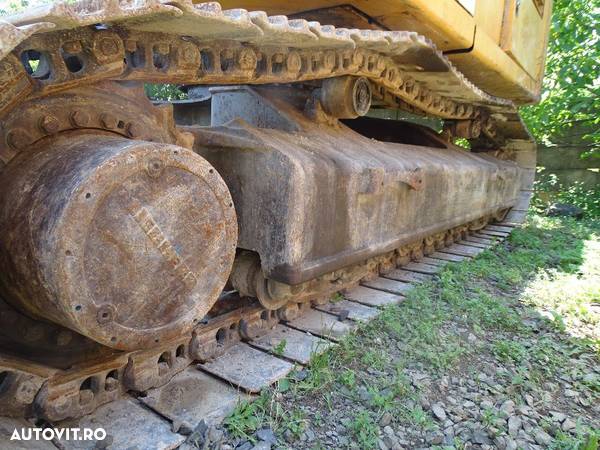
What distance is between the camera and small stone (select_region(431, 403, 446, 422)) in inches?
80.5

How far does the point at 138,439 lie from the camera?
171 cm

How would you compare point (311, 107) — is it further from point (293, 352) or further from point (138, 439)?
point (138, 439)

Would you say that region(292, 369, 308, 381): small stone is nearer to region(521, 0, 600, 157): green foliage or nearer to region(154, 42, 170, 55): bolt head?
region(154, 42, 170, 55): bolt head

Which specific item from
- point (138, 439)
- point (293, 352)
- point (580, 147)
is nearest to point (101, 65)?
point (138, 439)

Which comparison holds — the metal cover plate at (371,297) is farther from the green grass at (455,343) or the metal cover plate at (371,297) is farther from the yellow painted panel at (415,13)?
A: the yellow painted panel at (415,13)

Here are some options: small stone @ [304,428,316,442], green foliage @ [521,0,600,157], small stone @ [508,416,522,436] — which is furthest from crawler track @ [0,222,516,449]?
green foliage @ [521,0,600,157]

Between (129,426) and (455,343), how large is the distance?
1776mm

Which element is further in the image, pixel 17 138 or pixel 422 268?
pixel 422 268

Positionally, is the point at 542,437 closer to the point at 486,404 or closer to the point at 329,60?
the point at 486,404

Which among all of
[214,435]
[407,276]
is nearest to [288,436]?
[214,435]

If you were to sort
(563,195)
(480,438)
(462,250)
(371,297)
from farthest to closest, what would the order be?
(563,195) → (462,250) → (371,297) → (480,438)

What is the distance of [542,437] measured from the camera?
77.8 inches

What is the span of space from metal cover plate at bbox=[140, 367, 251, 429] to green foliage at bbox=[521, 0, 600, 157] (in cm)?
916

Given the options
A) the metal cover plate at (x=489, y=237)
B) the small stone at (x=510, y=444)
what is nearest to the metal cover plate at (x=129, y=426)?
the small stone at (x=510, y=444)
